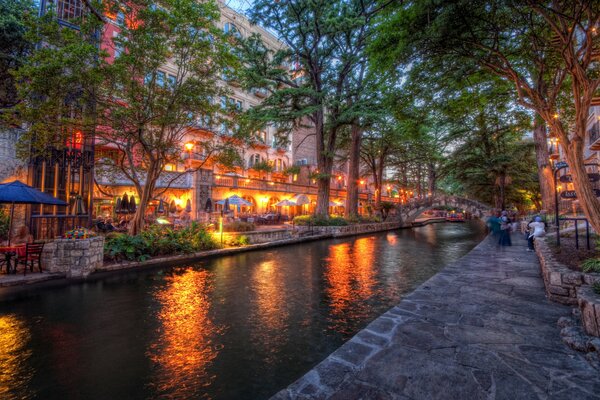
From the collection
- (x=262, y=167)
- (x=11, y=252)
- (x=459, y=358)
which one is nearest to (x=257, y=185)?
(x=262, y=167)

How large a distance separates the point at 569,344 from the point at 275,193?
94.0 feet

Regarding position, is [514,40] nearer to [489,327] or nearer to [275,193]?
[489,327]

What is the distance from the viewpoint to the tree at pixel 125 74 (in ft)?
29.1

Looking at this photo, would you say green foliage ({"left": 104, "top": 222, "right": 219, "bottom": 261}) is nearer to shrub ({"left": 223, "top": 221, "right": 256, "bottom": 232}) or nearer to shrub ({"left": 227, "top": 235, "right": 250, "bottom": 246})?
shrub ({"left": 227, "top": 235, "right": 250, "bottom": 246})

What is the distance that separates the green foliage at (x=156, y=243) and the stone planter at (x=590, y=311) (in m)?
11.3

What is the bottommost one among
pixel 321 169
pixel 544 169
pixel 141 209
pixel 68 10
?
pixel 141 209

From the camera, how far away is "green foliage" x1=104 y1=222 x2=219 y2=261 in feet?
30.8

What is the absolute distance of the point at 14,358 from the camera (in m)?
3.57

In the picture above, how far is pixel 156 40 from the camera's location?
1002 cm

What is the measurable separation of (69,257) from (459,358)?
10088mm

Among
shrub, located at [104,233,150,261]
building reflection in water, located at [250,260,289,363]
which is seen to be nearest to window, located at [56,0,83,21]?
shrub, located at [104,233,150,261]

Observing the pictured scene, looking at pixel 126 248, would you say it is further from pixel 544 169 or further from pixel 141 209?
pixel 544 169

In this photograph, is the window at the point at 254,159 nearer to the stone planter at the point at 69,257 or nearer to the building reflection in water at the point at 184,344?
the stone planter at the point at 69,257

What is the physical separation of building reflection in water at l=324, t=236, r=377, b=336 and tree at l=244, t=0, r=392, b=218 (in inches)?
422
